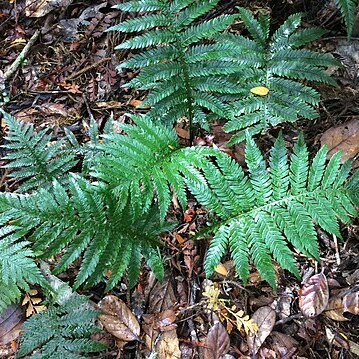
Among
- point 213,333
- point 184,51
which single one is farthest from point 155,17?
point 213,333

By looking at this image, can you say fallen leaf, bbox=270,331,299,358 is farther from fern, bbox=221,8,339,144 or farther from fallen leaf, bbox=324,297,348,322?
fern, bbox=221,8,339,144

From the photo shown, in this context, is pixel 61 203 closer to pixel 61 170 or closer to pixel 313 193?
pixel 61 170

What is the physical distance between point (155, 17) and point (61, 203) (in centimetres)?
136

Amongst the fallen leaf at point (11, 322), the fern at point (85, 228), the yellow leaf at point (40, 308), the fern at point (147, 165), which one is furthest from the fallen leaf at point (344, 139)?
the fallen leaf at point (11, 322)

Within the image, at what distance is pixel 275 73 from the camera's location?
3203 mm

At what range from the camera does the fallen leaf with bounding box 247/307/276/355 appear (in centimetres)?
275

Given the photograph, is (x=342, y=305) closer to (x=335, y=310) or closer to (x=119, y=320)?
(x=335, y=310)

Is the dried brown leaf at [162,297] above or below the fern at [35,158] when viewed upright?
below

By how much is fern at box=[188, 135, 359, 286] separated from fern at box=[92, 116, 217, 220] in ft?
0.34

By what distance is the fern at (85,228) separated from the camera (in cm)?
250

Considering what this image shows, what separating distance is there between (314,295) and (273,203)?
60cm

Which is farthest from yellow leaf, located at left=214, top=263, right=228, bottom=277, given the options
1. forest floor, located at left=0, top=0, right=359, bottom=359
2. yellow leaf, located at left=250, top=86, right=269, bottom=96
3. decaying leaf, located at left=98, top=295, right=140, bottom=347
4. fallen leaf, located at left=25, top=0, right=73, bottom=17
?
fallen leaf, located at left=25, top=0, right=73, bottom=17

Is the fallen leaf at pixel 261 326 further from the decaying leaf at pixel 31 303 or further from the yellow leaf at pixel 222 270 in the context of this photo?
the decaying leaf at pixel 31 303

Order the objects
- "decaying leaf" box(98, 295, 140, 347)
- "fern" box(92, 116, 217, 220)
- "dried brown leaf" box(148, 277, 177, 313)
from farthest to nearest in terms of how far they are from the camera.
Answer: "dried brown leaf" box(148, 277, 177, 313), "decaying leaf" box(98, 295, 140, 347), "fern" box(92, 116, 217, 220)
